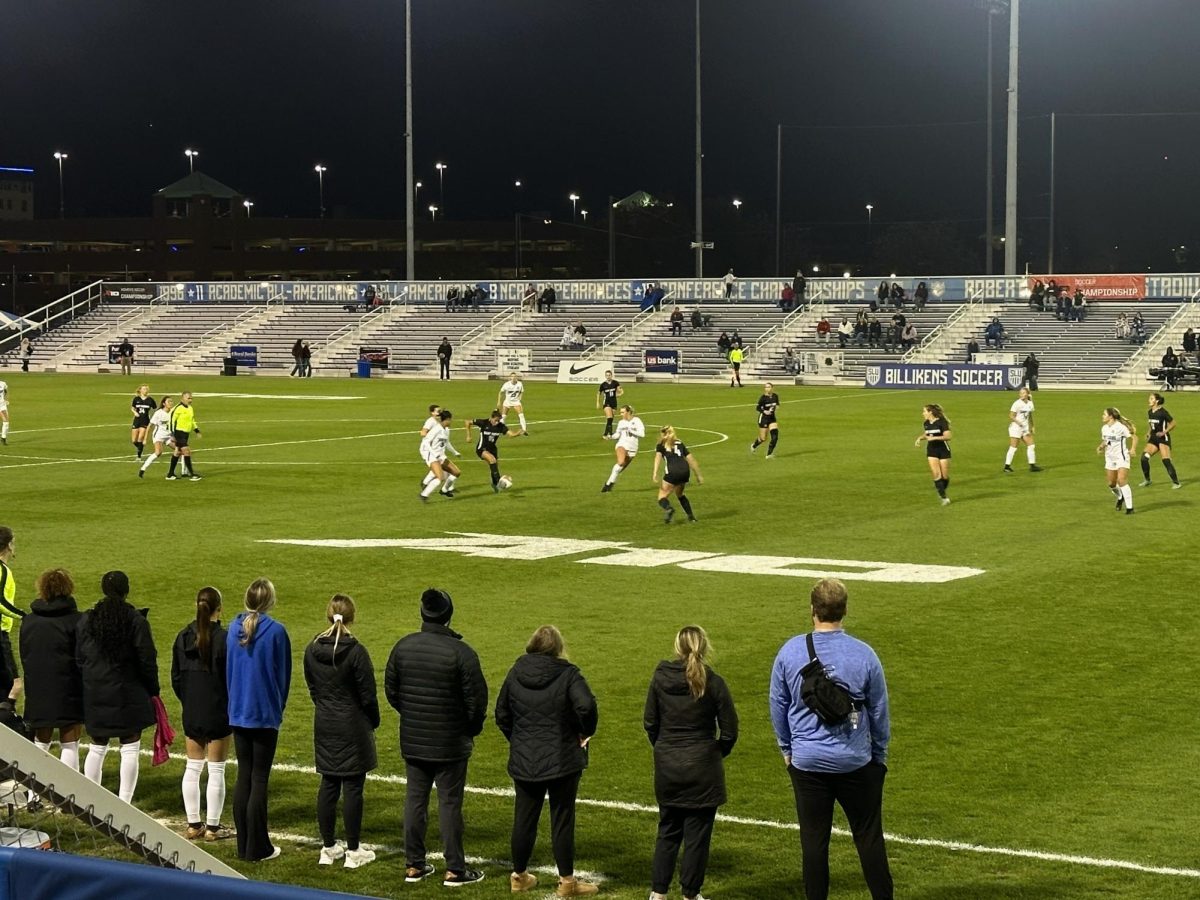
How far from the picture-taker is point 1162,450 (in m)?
30.1

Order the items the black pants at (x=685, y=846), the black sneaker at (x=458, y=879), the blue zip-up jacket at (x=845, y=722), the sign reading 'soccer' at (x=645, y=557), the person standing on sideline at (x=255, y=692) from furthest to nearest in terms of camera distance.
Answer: the sign reading 'soccer' at (x=645, y=557), the person standing on sideline at (x=255, y=692), the black sneaker at (x=458, y=879), the black pants at (x=685, y=846), the blue zip-up jacket at (x=845, y=722)

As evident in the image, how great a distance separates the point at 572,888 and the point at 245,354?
75520 mm

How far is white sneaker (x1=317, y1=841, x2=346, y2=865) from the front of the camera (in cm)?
1035

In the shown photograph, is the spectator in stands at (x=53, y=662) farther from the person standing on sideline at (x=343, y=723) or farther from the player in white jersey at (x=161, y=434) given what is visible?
the player in white jersey at (x=161, y=434)

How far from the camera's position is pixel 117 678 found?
1102 cm

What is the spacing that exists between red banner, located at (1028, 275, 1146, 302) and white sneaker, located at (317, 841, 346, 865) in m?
64.8

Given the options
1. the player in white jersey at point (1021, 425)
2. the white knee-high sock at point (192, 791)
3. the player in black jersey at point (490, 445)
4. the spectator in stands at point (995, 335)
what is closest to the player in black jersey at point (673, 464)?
the player in black jersey at point (490, 445)

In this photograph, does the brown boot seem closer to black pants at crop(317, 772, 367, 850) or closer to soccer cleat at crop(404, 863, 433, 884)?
soccer cleat at crop(404, 863, 433, 884)

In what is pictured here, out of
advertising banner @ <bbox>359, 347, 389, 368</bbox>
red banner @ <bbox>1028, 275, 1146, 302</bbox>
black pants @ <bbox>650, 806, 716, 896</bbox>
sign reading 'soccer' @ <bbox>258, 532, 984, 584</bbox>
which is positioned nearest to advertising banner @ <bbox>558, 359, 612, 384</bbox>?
advertising banner @ <bbox>359, 347, 389, 368</bbox>

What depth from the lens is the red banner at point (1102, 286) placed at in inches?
2803

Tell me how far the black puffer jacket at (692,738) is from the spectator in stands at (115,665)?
11.9 feet

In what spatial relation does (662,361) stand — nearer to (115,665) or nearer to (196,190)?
(115,665)

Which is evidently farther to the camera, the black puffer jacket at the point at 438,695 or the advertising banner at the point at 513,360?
the advertising banner at the point at 513,360

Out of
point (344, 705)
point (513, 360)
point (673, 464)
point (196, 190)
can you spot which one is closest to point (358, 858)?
point (344, 705)
